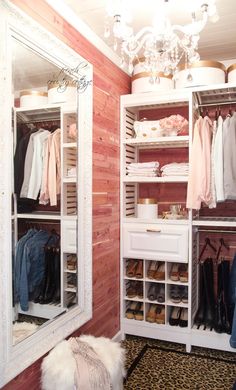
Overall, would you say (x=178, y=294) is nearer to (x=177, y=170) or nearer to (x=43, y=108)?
(x=177, y=170)

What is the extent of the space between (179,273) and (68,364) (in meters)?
1.44

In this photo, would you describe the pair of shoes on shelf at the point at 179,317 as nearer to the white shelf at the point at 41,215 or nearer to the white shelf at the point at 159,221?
the white shelf at the point at 159,221

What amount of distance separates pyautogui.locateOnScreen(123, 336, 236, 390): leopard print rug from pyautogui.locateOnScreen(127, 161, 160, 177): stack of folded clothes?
1.46 m

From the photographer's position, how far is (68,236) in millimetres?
2131

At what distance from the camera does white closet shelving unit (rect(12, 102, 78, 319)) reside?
1914mm

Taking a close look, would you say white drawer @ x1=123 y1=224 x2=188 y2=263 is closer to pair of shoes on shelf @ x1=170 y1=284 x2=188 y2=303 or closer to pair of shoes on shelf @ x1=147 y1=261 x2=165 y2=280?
pair of shoes on shelf @ x1=147 y1=261 x2=165 y2=280

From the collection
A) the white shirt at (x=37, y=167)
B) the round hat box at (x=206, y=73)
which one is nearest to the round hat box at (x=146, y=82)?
the round hat box at (x=206, y=73)

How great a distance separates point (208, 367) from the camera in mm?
2443

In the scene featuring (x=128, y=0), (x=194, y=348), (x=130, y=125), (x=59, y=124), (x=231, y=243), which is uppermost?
(x=128, y=0)

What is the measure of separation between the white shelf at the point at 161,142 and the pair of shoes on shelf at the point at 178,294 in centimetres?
127

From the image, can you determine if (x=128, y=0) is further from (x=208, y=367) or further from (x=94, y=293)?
(x=208, y=367)

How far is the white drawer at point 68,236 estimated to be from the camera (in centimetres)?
208

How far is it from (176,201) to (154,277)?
2.48ft

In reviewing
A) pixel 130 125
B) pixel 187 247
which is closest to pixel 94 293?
pixel 187 247
